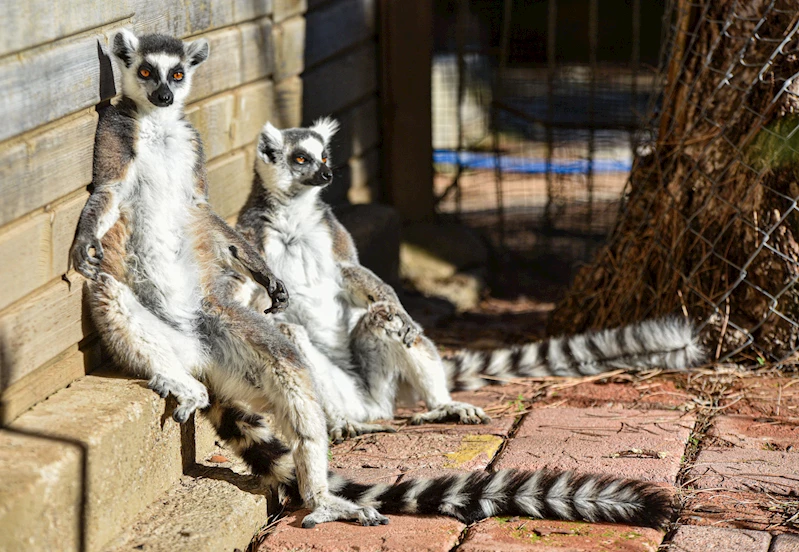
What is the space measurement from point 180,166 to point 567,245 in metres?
4.33

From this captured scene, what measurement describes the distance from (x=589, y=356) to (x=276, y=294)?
5.28 feet

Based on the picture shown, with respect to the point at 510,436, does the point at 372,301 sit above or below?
above

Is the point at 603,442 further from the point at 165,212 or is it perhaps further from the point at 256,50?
the point at 256,50

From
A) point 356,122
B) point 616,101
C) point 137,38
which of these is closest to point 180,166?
point 137,38

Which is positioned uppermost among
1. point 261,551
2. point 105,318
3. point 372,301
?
point 105,318

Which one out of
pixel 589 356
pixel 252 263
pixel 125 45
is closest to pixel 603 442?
pixel 589 356

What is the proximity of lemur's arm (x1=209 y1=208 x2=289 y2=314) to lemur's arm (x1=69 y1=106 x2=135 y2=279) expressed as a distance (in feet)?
1.39

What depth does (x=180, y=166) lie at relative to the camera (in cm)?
327

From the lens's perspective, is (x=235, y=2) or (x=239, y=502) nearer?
(x=239, y=502)

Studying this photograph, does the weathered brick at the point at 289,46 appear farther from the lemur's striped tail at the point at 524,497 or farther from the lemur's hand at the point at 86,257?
the lemur's striped tail at the point at 524,497

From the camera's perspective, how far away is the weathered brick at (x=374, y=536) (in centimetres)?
268

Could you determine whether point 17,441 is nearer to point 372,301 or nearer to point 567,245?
point 372,301

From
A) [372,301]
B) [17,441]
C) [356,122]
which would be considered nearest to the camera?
[17,441]

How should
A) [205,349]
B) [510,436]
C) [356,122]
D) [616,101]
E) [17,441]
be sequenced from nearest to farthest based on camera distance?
[17,441] → [205,349] → [510,436] → [356,122] → [616,101]
